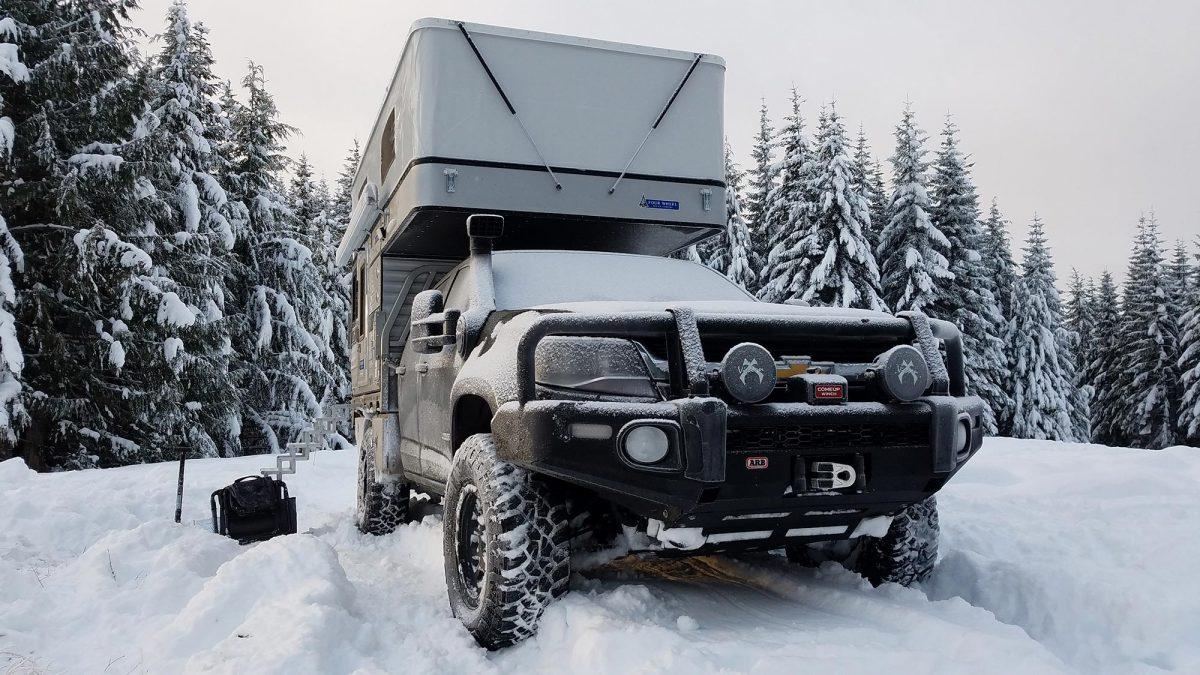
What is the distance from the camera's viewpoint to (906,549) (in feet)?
12.8

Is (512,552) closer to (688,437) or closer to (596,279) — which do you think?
(688,437)

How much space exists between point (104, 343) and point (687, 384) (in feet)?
45.5

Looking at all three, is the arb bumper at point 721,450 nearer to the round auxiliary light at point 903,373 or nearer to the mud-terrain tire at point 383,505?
the round auxiliary light at point 903,373

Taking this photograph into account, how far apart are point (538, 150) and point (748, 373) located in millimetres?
2943

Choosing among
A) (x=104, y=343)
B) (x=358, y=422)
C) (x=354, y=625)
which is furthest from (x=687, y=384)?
(x=104, y=343)

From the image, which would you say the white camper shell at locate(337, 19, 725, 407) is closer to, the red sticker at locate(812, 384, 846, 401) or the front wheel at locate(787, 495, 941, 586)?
the front wheel at locate(787, 495, 941, 586)

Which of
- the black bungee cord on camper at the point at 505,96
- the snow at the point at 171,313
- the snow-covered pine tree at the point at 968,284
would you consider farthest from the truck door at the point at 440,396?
the snow-covered pine tree at the point at 968,284

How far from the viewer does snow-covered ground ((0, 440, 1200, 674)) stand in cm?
292

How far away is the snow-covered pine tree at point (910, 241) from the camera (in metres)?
27.7

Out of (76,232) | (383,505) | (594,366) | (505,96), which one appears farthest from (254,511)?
(76,232)

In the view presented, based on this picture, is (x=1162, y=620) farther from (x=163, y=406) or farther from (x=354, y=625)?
(x=163, y=406)

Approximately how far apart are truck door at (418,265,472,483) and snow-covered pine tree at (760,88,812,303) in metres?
22.7

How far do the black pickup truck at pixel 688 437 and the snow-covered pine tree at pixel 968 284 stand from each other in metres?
26.6

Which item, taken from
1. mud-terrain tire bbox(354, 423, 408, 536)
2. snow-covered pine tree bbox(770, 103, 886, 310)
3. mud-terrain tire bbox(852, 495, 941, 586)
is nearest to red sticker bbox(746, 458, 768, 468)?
mud-terrain tire bbox(852, 495, 941, 586)
